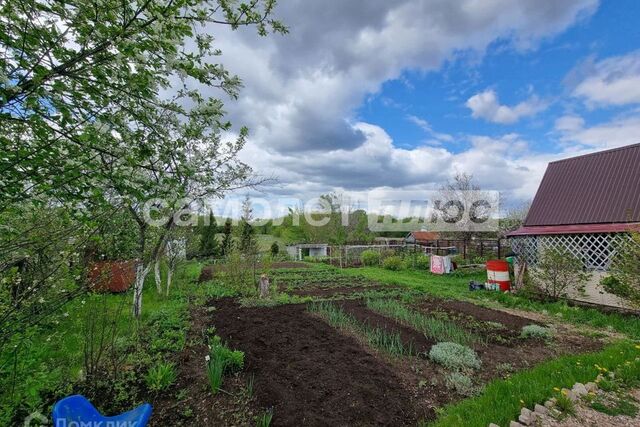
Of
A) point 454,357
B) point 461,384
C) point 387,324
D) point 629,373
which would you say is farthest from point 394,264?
point 461,384

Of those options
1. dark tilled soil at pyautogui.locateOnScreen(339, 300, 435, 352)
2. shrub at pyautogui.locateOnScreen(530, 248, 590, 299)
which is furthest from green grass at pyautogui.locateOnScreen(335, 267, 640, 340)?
dark tilled soil at pyautogui.locateOnScreen(339, 300, 435, 352)

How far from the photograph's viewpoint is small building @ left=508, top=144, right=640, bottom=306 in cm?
746

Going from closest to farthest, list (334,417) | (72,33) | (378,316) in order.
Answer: (72,33), (334,417), (378,316)

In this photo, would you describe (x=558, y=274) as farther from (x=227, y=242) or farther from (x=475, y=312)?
(x=227, y=242)

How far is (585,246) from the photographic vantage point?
7.86m

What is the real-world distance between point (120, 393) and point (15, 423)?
755mm

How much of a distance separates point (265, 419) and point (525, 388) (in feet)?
8.57

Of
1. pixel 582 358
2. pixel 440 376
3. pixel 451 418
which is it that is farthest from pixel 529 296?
pixel 451 418

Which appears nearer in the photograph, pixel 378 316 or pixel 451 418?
pixel 451 418

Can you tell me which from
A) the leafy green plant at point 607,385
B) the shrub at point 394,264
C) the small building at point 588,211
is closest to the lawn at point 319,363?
the leafy green plant at point 607,385

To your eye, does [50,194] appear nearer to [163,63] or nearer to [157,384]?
[163,63]

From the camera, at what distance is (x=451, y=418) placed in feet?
8.93

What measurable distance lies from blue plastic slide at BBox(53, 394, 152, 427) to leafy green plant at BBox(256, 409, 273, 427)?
918 millimetres

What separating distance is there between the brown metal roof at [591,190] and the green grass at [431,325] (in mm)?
5588
